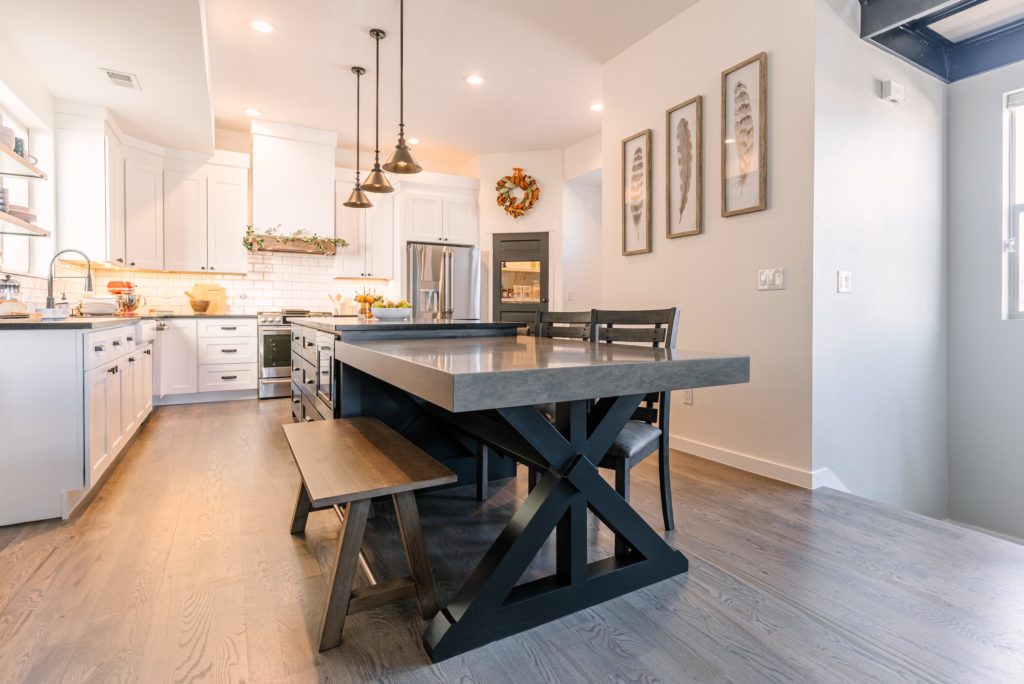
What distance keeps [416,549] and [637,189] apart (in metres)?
3.01

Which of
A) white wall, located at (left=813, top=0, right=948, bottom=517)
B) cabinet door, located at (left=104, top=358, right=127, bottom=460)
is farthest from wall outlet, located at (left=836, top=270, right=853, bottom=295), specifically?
cabinet door, located at (left=104, top=358, right=127, bottom=460)

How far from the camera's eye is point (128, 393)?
316cm

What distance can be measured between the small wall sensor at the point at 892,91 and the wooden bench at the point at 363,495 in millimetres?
3250

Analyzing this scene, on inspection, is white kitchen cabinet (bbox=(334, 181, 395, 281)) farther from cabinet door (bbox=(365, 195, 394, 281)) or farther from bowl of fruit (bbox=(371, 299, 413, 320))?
bowl of fruit (bbox=(371, 299, 413, 320))

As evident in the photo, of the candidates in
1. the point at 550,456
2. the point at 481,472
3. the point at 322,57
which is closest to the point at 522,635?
the point at 550,456

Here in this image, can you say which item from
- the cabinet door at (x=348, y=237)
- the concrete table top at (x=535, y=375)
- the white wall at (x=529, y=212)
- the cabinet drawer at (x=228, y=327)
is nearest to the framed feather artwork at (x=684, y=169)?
the concrete table top at (x=535, y=375)

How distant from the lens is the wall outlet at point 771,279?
8.91 feet

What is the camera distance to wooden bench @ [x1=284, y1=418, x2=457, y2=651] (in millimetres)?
1298

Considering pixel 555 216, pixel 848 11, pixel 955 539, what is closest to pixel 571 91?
pixel 555 216

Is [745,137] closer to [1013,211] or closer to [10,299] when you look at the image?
[1013,211]

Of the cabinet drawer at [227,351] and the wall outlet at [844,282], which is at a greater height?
the wall outlet at [844,282]

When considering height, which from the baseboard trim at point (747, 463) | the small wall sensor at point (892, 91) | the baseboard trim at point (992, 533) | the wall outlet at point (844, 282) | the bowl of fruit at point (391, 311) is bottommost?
the baseboard trim at point (992, 533)

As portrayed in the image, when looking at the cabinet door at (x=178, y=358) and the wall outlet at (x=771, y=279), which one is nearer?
the wall outlet at (x=771, y=279)

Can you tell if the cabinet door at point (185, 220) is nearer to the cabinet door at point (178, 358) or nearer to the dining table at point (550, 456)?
the cabinet door at point (178, 358)
